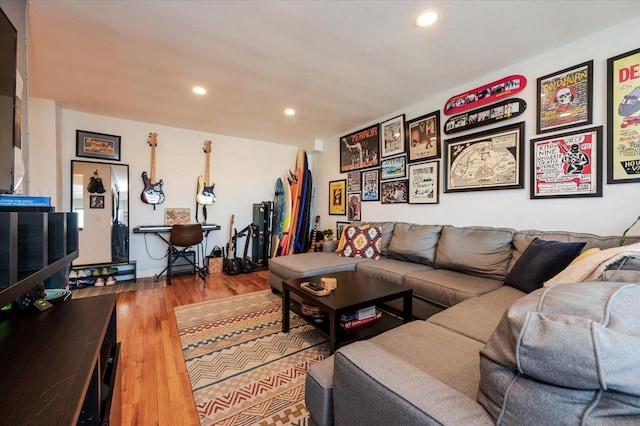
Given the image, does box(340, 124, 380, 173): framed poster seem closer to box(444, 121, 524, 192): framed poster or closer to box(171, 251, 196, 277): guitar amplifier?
box(444, 121, 524, 192): framed poster

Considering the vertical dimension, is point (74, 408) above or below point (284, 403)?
above

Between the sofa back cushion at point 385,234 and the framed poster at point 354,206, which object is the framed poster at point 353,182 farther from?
the sofa back cushion at point 385,234

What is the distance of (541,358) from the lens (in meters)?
0.51

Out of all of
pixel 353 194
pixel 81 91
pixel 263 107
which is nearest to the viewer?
pixel 81 91

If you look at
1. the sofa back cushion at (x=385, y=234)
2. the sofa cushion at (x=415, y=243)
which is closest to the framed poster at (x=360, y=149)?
the sofa back cushion at (x=385, y=234)

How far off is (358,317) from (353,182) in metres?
2.62

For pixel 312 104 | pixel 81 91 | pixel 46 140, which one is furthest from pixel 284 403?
pixel 46 140

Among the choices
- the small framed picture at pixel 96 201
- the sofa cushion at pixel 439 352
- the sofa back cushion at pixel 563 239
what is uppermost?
the small framed picture at pixel 96 201

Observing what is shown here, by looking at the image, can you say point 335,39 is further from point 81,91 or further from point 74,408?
point 81,91

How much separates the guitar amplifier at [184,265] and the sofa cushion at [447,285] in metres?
3.33

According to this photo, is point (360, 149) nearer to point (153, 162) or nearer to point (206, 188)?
point (206, 188)

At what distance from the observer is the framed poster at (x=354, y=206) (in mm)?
4133

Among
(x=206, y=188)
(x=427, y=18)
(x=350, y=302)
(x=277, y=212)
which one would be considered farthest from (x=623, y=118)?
(x=206, y=188)

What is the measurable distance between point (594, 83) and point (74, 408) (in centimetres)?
329
